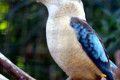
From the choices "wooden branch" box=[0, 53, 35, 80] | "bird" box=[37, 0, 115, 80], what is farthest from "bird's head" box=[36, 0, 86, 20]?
"wooden branch" box=[0, 53, 35, 80]

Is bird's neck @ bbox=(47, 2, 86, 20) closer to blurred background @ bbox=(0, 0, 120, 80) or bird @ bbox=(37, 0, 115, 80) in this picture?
bird @ bbox=(37, 0, 115, 80)

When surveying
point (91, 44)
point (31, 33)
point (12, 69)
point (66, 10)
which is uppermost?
point (66, 10)

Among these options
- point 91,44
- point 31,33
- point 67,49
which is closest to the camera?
point 67,49

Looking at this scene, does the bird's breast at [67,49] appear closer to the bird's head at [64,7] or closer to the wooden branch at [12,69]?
the bird's head at [64,7]

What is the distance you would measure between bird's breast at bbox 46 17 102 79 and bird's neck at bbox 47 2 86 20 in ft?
0.09

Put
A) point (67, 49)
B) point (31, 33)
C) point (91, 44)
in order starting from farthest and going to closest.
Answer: point (31, 33) → point (91, 44) → point (67, 49)

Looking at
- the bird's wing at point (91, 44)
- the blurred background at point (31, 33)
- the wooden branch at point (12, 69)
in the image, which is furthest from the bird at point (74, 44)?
the blurred background at point (31, 33)

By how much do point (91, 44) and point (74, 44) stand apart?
118 millimetres

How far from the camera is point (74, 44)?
151 centimetres

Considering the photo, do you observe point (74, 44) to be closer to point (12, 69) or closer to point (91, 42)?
point (91, 42)

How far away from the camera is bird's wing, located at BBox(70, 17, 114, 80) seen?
1551mm

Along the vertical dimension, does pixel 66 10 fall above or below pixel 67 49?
above

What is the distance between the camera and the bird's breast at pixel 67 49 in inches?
58.6

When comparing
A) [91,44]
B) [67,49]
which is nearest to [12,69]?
[67,49]
